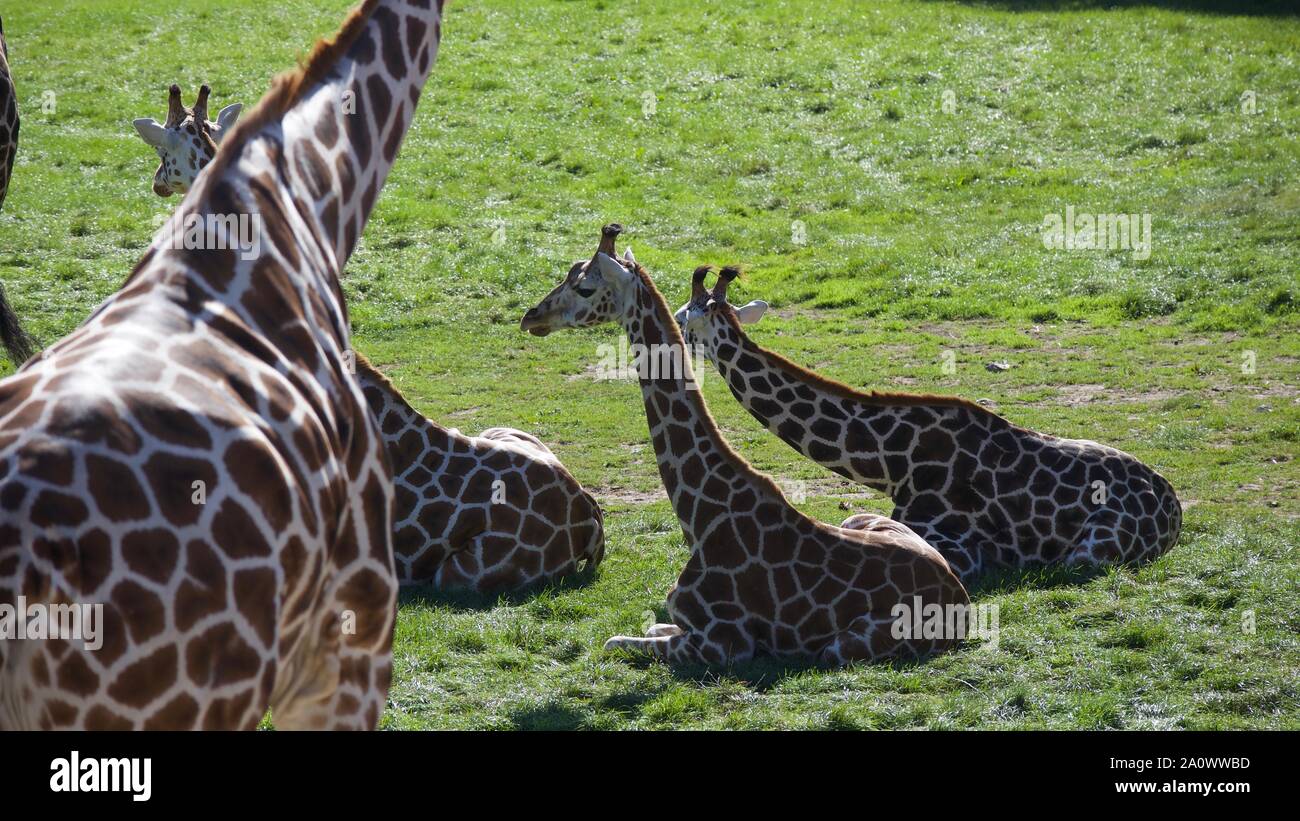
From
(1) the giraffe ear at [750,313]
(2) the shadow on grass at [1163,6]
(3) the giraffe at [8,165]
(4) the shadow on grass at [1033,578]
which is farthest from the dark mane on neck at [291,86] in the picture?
(2) the shadow on grass at [1163,6]

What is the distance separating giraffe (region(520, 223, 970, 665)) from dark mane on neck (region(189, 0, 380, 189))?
3049 millimetres

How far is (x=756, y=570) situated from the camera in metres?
7.83

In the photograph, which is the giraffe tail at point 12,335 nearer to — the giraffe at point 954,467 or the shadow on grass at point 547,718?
the giraffe at point 954,467

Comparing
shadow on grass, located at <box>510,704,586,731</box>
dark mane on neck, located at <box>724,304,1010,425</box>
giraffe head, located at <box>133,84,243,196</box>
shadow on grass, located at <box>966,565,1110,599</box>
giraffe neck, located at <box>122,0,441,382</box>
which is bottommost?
shadow on grass, located at <box>510,704,586,731</box>

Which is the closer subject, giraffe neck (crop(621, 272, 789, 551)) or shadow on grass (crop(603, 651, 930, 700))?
shadow on grass (crop(603, 651, 930, 700))

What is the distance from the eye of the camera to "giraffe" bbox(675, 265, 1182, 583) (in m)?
9.24

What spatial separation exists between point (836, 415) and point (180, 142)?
18.5 ft

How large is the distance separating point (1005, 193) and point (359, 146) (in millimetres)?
A: 16488

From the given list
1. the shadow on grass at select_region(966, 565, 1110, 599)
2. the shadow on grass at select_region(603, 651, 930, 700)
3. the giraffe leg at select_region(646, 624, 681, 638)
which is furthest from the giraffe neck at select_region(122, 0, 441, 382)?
the shadow on grass at select_region(966, 565, 1110, 599)

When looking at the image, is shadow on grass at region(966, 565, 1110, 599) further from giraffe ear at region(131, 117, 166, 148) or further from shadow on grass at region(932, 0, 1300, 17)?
shadow on grass at region(932, 0, 1300, 17)

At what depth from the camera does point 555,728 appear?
271 inches

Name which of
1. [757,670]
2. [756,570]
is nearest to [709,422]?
[756,570]
